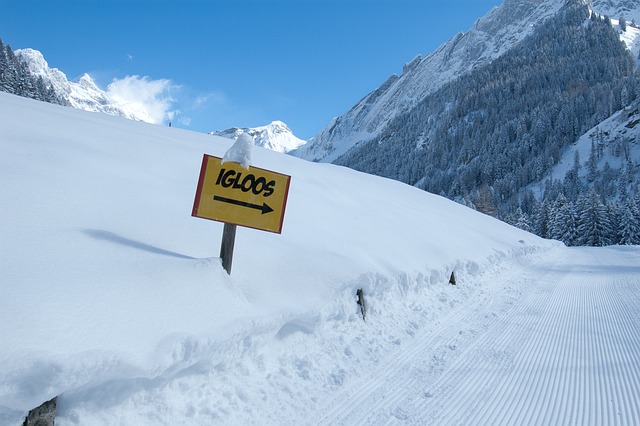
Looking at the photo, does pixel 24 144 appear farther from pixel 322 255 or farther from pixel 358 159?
pixel 358 159

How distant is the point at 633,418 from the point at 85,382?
14.9 ft

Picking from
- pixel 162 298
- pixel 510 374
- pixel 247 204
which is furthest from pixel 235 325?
pixel 510 374

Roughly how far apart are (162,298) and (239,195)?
4.19 feet

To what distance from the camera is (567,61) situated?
155625 mm

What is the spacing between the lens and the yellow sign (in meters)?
3.51

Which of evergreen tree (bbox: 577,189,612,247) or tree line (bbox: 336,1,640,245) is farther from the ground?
tree line (bbox: 336,1,640,245)

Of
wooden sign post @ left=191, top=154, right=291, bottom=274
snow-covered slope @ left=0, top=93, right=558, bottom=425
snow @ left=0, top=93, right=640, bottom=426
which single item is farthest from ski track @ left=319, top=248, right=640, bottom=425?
wooden sign post @ left=191, top=154, right=291, bottom=274

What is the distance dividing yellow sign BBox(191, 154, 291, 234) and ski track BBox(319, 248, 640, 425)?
2.03m

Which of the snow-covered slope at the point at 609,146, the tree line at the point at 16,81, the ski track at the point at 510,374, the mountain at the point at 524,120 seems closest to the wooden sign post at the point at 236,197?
the ski track at the point at 510,374

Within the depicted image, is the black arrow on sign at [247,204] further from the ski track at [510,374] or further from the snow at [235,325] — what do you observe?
the ski track at [510,374]

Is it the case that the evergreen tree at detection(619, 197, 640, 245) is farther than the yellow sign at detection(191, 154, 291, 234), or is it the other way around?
the evergreen tree at detection(619, 197, 640, 245)

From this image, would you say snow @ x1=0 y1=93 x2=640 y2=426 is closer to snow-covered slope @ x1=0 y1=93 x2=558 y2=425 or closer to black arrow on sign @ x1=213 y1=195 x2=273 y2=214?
snow-covered slope @ x1=0 y1=93 x2=558 y2=425

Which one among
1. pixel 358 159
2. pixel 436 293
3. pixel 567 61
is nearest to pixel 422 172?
pixel 358 159

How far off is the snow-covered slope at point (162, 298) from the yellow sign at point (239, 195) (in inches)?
25.4
